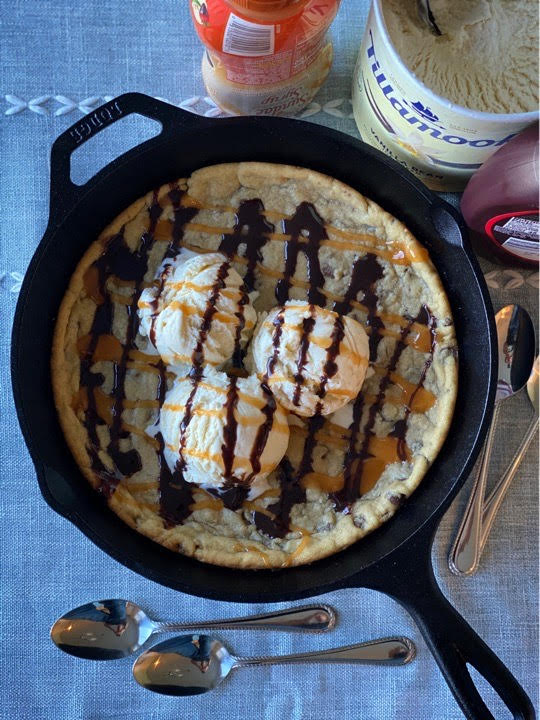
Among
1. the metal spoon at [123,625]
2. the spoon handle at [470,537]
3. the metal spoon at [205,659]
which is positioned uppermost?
the spoon handle at [470,537]

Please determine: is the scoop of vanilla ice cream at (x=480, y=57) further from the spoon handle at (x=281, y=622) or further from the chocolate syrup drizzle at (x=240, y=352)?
the spoon handle at (x=281, y=622)

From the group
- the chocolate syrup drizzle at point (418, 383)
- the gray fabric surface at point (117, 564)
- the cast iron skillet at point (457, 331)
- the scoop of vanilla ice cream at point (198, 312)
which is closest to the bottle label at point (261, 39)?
the cast iron skillet at point (457, 331)

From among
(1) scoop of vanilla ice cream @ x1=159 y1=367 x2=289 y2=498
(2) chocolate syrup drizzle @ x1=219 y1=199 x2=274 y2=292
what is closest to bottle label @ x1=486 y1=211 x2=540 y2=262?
(2) chocolate syrup drizzle @ x1=219 y1=199 x2=274 y2=292

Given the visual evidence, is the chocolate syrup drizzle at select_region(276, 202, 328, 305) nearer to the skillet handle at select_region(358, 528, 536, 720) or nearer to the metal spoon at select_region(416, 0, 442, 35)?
the metal spoon at select_region(416, 0, 442, 35)

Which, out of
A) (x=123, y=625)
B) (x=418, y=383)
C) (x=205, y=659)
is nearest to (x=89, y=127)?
(x=418, y=383)

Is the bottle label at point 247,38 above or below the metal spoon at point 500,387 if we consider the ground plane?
above

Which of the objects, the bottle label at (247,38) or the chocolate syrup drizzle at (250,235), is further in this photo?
the chocolate syrup drizzle at (250,235)

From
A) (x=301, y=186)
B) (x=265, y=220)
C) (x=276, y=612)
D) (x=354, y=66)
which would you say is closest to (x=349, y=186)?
(x=301, y=186)

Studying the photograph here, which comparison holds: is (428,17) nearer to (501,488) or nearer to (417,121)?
(417,121)
